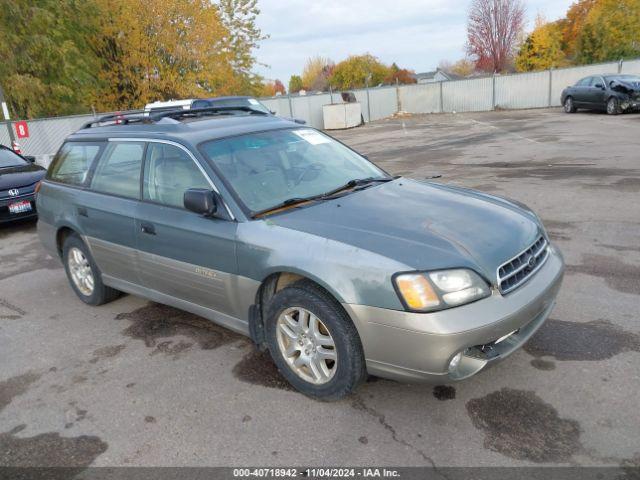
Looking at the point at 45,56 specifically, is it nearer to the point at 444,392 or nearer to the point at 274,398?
the point at 274,398

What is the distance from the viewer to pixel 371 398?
3.19m

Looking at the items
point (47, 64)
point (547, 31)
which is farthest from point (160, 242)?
point (547, 31)

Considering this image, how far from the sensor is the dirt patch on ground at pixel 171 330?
4078 mm

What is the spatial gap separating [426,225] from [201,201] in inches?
56.4

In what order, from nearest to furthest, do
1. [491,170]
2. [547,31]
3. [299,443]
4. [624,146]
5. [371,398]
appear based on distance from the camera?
[299,443], [371,398], [491,170], [624,146], [547,31]

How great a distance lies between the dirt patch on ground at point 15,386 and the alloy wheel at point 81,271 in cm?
126

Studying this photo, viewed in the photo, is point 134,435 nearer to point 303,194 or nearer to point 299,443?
point 299,443

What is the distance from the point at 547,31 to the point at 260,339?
50.1m

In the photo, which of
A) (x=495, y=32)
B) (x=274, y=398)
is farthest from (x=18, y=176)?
(x=495, y=32)

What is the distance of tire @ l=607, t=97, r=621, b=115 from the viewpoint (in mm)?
19078

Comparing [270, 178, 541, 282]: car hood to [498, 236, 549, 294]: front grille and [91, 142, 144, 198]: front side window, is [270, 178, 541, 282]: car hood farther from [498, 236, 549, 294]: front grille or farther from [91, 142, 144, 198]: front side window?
[91, 142, 144, 198]: front side window

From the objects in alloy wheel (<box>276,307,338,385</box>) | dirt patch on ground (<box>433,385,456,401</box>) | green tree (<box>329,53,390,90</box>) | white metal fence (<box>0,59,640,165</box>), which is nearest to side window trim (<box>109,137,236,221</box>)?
alloy wheel (<box>276,307,338,385</box>)

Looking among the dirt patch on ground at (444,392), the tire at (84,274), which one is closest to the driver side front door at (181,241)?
the tire at (84,274)

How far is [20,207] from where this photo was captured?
860 cm
